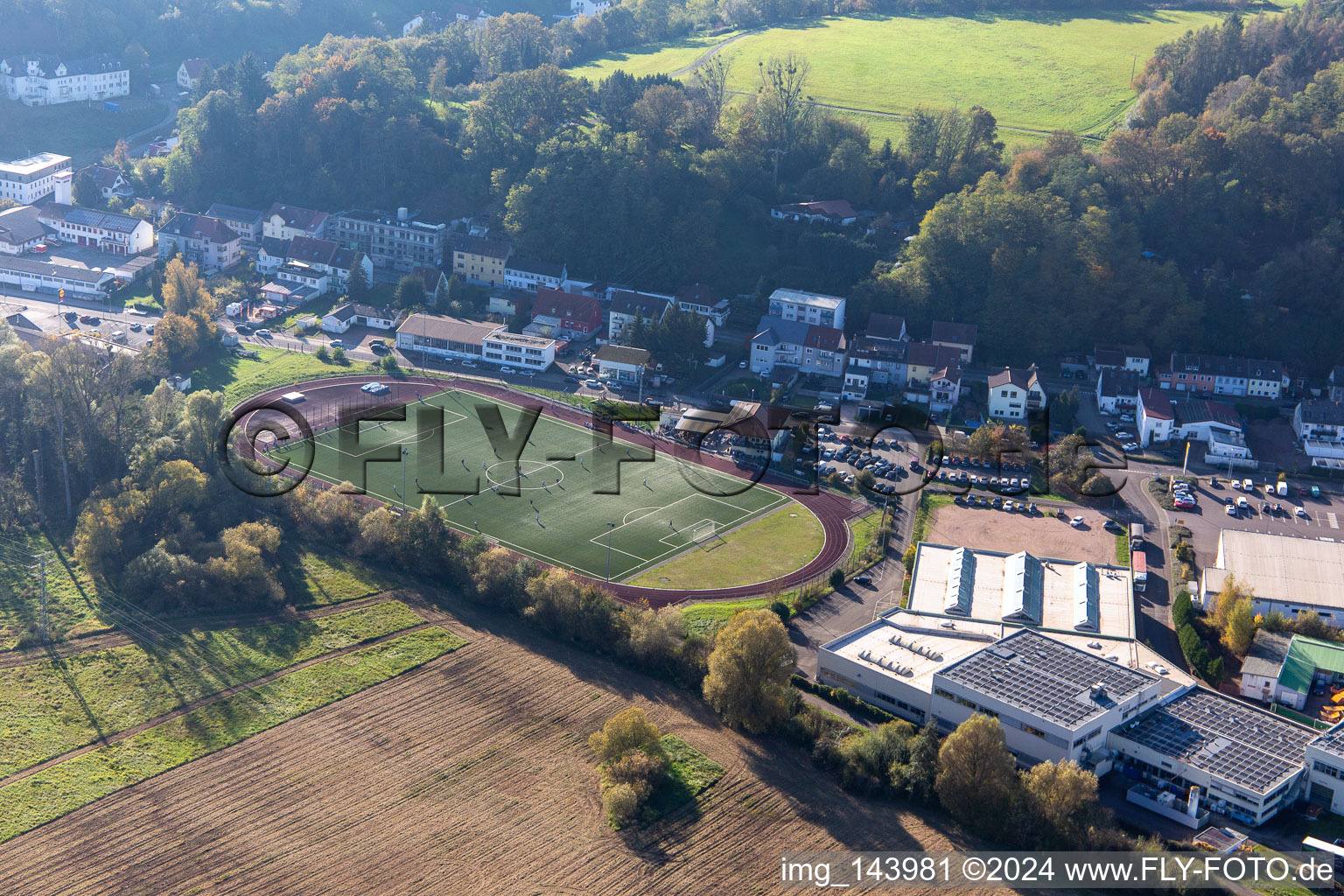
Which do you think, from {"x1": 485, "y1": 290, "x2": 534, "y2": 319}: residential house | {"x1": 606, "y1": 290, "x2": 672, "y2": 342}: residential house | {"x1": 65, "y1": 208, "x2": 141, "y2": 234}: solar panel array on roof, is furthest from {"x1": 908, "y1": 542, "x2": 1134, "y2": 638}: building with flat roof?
{"x1": 65, "y1": 208, "x2": 141, "y2": 234}: solar panel array on roof

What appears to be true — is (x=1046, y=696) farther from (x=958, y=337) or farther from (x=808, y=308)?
(x=808, y=308)

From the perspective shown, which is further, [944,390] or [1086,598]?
[944,390]

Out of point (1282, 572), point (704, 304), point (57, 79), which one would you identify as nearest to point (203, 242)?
point (57, 79)

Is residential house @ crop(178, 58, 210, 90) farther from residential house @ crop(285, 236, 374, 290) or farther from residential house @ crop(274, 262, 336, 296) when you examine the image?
residential house @ crop(274, 262, 336, 296)

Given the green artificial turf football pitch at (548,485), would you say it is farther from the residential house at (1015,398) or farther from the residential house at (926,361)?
the residential house at (1015,398)

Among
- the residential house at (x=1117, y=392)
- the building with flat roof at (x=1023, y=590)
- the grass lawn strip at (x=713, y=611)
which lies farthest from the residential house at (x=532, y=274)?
the building with flat roof at (x=1023, y=590)

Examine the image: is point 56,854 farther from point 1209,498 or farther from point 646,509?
point 1209,498
